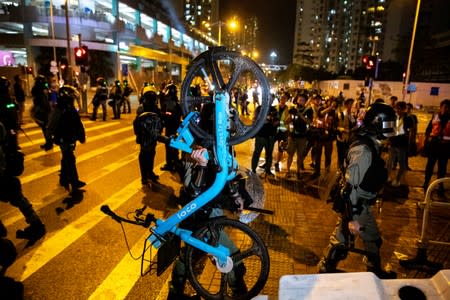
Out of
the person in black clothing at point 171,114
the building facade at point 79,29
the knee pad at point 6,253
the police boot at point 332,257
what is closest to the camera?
the police boot at point 332,257

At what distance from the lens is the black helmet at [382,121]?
3.57 m

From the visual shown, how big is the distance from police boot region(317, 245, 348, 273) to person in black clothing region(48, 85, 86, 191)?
515 cm

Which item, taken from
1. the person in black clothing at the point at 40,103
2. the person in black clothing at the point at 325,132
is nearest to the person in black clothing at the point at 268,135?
the person in black clothing at the point at 325,132

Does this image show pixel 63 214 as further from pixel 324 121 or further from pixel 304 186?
pixel 324 121

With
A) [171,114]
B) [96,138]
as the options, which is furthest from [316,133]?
[96,138]

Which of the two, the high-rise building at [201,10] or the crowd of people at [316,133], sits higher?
the high-rise building at [201,10]

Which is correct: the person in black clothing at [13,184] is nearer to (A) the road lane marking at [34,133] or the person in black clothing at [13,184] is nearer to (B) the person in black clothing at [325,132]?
(A) the road lane marking at [34,133]

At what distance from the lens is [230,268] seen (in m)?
3.16

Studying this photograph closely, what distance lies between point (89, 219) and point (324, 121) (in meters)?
5.81

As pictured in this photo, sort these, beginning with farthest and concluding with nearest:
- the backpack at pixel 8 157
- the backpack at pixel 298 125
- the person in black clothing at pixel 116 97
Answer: the person in black clothing at pixel 116 97, the backpack at pixel 298 125, the backpack at pixel 8 157

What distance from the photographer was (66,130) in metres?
6.67

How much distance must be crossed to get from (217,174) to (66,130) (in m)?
4.75

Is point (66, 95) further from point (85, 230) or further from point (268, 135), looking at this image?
point (268, 135)

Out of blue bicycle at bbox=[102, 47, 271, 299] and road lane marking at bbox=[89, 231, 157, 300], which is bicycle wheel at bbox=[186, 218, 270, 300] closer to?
blue bicycle at bbox=[102, 47, 271, 299]
